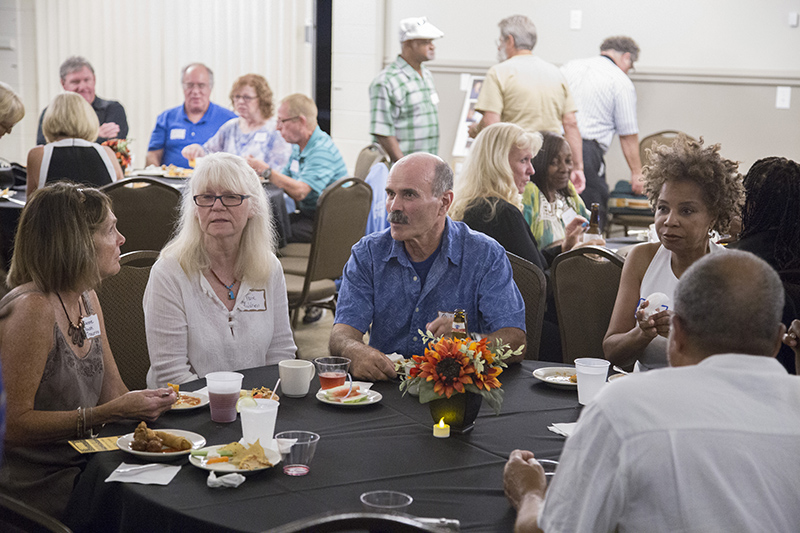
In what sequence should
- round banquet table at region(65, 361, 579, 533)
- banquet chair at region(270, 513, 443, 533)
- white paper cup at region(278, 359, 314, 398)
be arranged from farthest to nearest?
white paper cup at region(278, 359, 314, 398)
round banquet table at region(65, 361, 579, 533)
banquet chair at region(270, 513, 443, 533)

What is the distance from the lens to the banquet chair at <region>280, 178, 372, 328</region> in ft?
13.9

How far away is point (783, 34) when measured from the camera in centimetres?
736

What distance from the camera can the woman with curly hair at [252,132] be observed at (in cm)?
588

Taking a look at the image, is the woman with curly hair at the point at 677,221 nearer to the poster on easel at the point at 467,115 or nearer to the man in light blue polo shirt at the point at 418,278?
the man in light blue polo shirt at the point at 418,278

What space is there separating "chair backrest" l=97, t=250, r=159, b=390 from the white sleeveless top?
1.58m

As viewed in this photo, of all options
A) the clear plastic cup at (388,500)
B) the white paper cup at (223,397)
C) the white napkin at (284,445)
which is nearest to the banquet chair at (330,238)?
the white paper cup at (223,397)

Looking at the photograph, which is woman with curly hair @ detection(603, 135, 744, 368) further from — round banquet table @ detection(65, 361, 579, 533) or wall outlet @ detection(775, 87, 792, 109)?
wall outlet @ detection(775, 87, 792, 109)

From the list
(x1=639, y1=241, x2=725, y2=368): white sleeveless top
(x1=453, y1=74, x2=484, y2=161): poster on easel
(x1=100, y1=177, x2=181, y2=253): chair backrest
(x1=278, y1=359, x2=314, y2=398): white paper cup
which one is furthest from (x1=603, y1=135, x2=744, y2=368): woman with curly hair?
(x1=453, y1=74, x2=484, y2=161): poster on easel

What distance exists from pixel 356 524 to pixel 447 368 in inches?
25.1

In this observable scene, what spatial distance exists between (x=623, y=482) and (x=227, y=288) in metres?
1.59

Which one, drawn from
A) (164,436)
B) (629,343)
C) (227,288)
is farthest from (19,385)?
(629,343)

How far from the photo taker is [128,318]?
8.23ft

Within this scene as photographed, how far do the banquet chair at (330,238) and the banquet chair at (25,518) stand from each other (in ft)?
9.80

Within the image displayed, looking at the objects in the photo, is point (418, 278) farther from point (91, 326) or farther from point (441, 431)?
point (91, 326)
